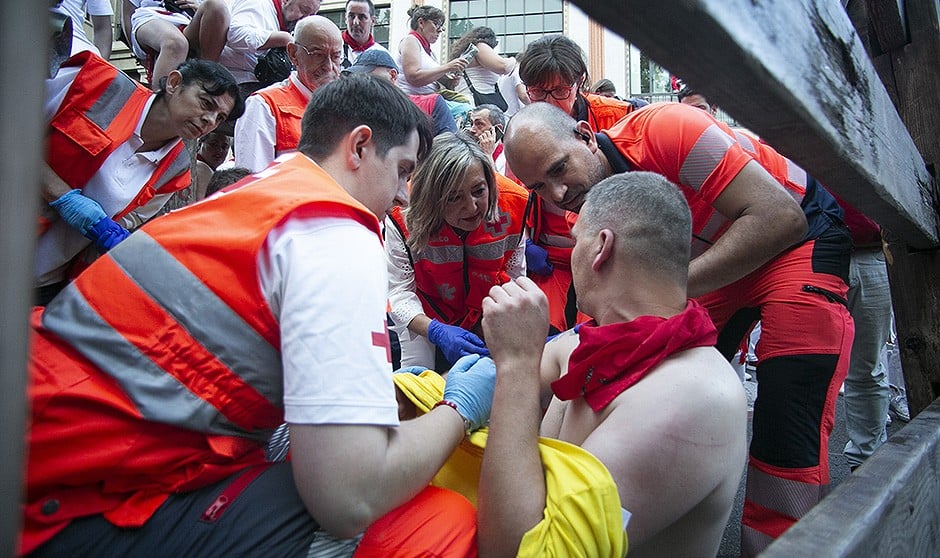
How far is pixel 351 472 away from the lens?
99 cm

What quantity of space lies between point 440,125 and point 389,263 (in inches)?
Answer: 50.9

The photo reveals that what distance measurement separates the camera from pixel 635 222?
1.64 metres

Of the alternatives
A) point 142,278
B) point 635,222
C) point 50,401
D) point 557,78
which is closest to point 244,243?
point 142,278

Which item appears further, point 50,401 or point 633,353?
point 633,353

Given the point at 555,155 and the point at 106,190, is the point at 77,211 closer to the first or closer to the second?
the point at 106,190

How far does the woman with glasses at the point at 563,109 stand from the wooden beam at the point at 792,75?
139cm

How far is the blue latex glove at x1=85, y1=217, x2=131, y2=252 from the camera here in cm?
238

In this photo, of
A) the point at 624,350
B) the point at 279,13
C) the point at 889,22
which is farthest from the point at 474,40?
the point at 624,350

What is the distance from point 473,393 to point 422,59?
4.28 meters

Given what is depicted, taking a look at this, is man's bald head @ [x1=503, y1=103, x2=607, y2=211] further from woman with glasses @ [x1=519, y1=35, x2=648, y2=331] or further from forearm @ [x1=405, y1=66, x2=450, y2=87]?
forearm @ [x1=405, y1=66, x2=450, y2=87]

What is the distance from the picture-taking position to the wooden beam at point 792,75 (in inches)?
27.1

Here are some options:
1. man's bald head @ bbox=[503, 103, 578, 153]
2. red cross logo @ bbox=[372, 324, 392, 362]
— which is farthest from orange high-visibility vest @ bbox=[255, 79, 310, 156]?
red cross logo @ bbox=[372, 324, 392, 362]

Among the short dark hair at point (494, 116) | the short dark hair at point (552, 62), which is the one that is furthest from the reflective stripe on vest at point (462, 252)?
the short dark hair at point (494, 116)

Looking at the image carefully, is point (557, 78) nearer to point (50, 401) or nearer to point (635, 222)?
point (635, 222)
